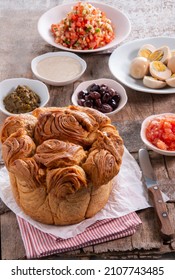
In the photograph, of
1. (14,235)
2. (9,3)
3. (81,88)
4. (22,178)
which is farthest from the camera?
(9,3)

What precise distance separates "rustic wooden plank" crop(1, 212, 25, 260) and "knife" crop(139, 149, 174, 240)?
0.72m

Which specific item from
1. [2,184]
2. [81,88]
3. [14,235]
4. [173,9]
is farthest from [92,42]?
[14,235]

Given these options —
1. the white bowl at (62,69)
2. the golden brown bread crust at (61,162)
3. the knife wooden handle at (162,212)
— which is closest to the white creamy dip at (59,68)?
the white bowl at (62,69)

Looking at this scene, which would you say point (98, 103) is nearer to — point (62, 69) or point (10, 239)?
point (62, 69)

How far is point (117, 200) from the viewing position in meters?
2.99

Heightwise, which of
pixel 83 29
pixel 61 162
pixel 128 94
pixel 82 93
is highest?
pixel 61 162

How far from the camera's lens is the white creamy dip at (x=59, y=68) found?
4.09 metres

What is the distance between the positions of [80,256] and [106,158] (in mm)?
513

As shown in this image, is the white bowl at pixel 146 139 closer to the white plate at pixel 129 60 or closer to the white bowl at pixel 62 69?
the white plate at pixel 129 60

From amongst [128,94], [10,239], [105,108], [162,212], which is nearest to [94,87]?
[105,108]

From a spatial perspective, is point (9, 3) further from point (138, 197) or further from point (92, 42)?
point (138, 197)

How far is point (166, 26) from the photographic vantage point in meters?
4.88

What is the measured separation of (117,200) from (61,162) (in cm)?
49

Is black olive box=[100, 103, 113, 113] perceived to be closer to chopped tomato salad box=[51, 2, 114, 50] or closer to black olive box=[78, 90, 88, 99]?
black olive box=[78, 90, 88, 99]
